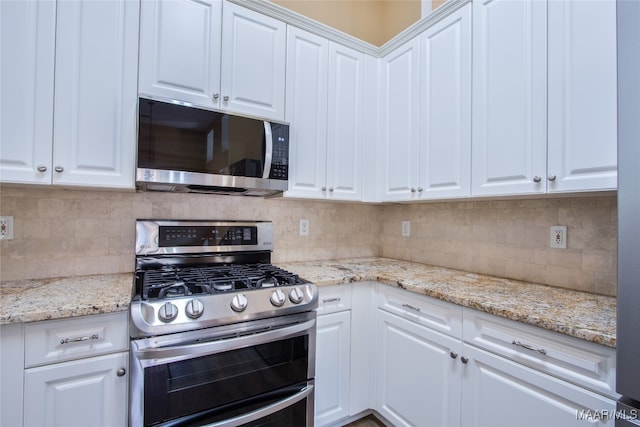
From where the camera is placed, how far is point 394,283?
1.71 meters

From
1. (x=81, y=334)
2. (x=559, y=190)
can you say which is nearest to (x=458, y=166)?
(x=559, y=190)

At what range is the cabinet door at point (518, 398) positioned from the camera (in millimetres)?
1018

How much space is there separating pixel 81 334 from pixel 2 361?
215 mm

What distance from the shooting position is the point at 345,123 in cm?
212

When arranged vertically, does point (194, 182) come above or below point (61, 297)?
above

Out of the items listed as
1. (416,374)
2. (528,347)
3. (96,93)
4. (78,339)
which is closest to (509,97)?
(528,347)

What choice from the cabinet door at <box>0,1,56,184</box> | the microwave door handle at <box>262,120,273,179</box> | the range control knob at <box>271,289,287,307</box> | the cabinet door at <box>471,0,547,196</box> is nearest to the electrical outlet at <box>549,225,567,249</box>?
the cabinet door at <box>471,0,547,196</box>

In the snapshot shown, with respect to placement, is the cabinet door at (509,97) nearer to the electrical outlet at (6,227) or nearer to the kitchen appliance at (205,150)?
the kitchen appliance at (205,150)

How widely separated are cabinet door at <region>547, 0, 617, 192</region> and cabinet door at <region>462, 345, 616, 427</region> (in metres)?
0.75

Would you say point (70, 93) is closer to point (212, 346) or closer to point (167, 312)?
point (167, 312)

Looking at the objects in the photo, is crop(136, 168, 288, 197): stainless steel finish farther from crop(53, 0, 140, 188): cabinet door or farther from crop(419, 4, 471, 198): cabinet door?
crop(419, 4, 471, 198): cabinet door

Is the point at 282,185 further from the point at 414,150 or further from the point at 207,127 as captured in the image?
the point at 414,150

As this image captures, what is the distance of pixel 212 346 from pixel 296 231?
44.3 inches

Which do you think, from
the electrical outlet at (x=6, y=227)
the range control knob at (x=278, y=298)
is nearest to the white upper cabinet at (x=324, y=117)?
the range control knob at (x=278, y=298)
